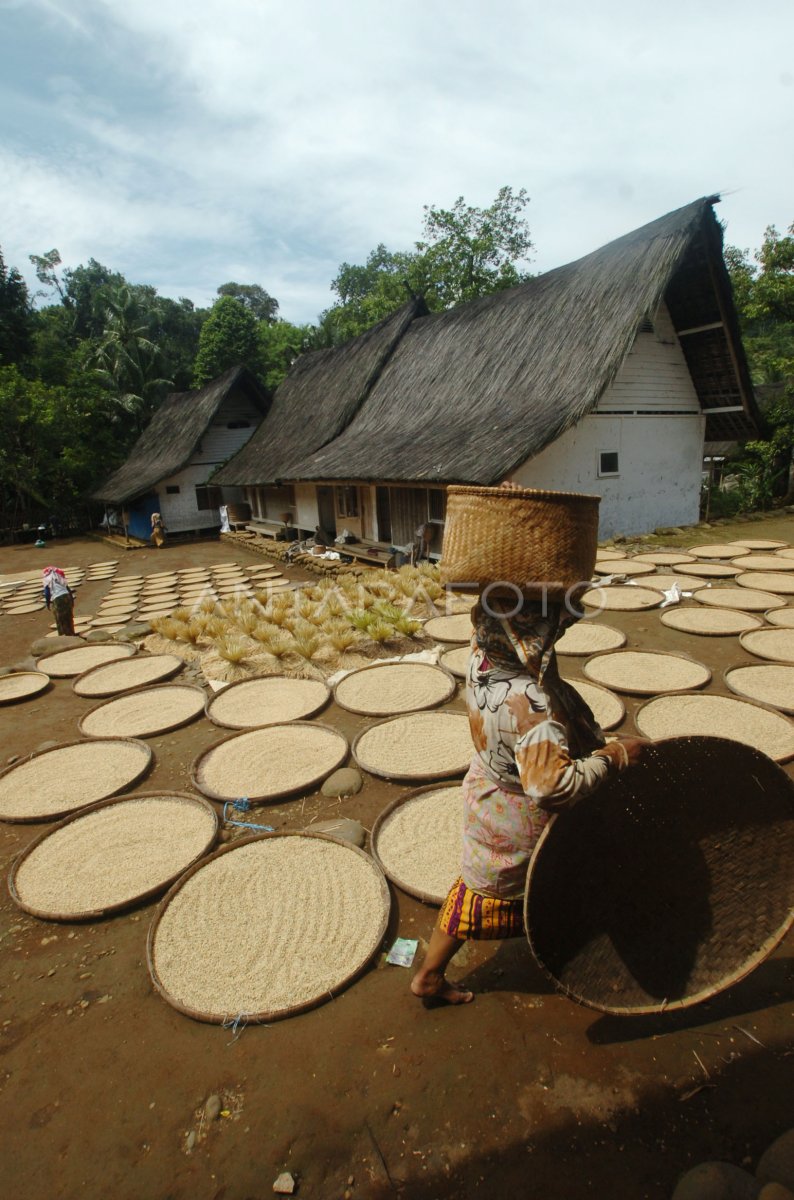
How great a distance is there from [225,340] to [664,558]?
85.2 ft

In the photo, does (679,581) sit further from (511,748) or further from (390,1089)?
(390,1089)

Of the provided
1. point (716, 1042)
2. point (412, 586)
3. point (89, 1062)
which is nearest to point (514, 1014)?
point (716, 1042)

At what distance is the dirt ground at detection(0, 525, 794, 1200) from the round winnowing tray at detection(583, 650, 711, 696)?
2.24 metres

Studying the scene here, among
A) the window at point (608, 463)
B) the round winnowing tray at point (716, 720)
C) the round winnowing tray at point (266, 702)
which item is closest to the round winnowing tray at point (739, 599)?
the round winnowing tray at point (716, 720)

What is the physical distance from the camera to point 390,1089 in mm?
1713

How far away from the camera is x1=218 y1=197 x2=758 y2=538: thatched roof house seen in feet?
29.7

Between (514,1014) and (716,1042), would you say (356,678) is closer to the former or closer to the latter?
(514,1014)

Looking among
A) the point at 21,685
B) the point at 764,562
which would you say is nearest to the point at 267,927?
the point at 21,685

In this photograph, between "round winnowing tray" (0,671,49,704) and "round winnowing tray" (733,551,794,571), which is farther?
"round winnowing tray" (733,551,794,571)

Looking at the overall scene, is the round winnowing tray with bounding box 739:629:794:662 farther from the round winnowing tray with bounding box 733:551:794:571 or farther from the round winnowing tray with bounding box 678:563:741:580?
the round winnowing tray with bounding box 733:551:794:571

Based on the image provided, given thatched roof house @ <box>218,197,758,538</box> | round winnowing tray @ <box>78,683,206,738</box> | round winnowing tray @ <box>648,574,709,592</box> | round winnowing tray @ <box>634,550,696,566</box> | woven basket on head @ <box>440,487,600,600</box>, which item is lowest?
round winnowing tray @ <box>78,683,206,738</box>

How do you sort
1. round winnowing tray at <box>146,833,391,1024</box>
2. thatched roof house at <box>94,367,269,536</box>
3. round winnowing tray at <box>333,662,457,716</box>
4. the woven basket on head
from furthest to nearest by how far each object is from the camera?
thatched roof house at <box>94,367,269,536</box>
round winnowing tray at <box>333,662,457,716</box>
round winnowing tray at <box>146,833,391,1024</box>
the woven basket on head

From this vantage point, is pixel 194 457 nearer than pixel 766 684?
No

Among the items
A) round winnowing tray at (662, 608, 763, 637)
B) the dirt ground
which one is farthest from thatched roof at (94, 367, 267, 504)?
the dirt ground
